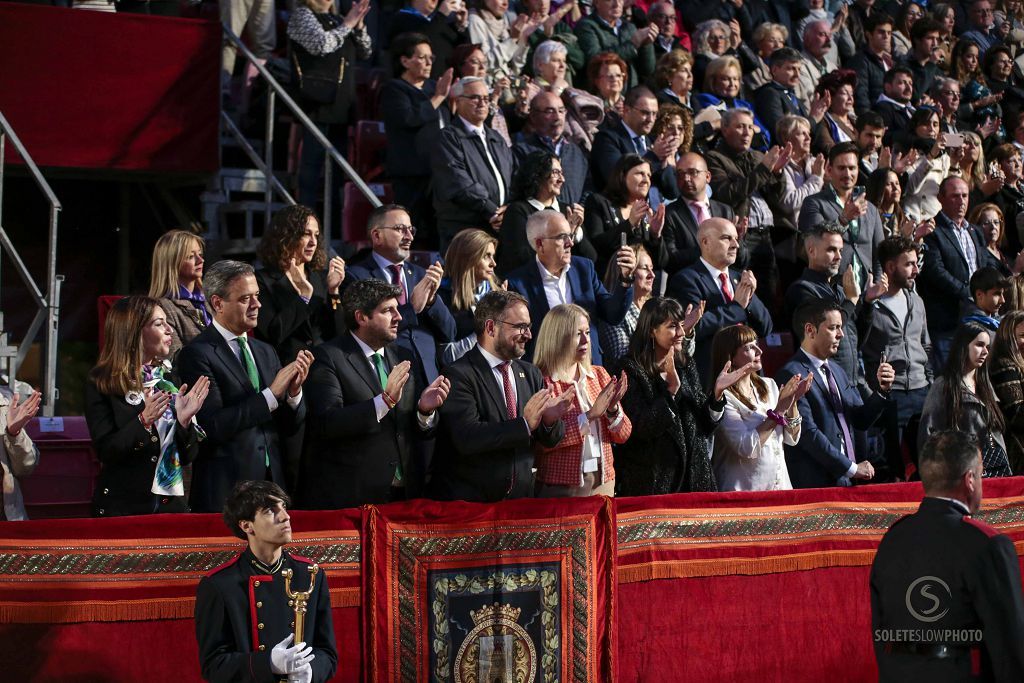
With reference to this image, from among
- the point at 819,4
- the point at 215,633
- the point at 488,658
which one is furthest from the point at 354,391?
the point at 819,4

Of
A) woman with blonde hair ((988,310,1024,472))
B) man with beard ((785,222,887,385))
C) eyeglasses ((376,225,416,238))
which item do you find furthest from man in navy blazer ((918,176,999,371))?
eyeglasses ((376,225,416,238))

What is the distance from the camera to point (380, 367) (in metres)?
6.83

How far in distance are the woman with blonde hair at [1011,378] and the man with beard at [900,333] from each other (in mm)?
893

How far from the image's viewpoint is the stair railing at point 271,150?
990cm

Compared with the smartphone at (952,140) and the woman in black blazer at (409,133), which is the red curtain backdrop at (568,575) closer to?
the woman in black blazer at (409,133)

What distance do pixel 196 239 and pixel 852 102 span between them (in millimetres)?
7296

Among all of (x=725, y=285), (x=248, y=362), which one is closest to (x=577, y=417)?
(x=248, y=362)

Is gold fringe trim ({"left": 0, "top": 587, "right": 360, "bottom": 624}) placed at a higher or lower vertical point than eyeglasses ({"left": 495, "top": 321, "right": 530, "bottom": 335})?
lower

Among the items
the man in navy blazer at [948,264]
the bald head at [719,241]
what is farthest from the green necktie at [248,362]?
the man in navy blazer at [948,264]

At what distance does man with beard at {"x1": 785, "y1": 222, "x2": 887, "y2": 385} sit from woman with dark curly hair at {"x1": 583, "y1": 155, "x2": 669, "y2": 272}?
999mm

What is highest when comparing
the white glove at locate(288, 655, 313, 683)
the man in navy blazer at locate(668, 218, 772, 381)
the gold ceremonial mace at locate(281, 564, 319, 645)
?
the man in navy blazer at locate(668, 218, 772, 381)

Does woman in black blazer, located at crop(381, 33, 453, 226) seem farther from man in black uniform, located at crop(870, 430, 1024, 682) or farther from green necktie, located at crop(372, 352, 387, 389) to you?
man in black uniform, located at crop(870, 430, 1024, 682)

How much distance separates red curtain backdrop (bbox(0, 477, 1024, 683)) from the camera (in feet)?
18.7

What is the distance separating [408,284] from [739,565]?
2412mm
